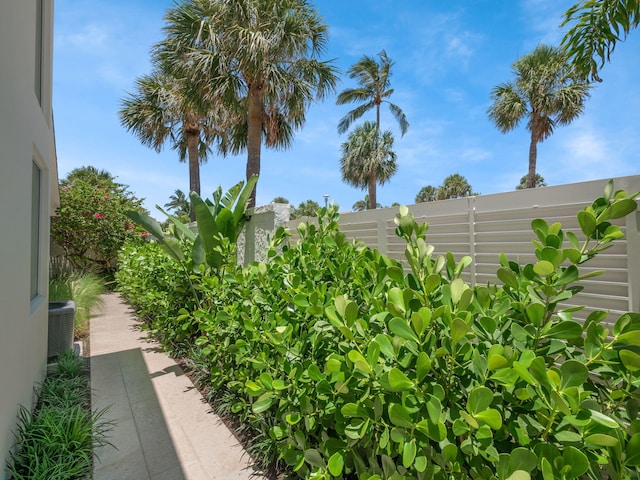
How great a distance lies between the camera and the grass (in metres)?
2.41

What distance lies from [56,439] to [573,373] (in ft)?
11.8

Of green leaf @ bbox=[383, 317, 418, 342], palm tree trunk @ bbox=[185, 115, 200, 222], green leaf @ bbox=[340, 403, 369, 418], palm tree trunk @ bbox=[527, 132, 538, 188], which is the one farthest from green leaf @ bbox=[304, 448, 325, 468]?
palm tree trunk @ bbox=[527, 132, 538, 188]

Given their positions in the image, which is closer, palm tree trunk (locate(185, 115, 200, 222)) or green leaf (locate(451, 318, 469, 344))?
green leaf (locate(451, 318, 469, 344))

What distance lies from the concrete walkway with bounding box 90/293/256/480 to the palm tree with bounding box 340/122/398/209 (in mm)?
18955

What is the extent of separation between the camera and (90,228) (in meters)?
11.2

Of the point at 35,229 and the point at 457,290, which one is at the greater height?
the point at 35,229

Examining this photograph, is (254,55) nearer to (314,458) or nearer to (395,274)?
(395,274)

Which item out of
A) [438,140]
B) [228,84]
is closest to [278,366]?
[228,84]

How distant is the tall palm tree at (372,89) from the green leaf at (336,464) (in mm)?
22663

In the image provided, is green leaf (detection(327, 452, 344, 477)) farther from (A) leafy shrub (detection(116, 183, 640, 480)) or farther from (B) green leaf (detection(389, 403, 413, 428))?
(B) green leaf (detection(389, 403, 413, 428))

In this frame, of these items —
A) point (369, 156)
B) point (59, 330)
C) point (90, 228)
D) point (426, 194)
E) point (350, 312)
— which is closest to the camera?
point (350, 312)

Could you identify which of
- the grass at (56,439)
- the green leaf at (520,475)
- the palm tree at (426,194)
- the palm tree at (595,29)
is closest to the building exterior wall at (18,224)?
the grass at (56,439)

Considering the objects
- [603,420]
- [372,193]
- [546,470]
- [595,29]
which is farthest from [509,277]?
[372,193]

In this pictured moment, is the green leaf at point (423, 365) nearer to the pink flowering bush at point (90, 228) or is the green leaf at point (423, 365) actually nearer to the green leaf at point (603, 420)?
the green leaf at point (603, 420)
